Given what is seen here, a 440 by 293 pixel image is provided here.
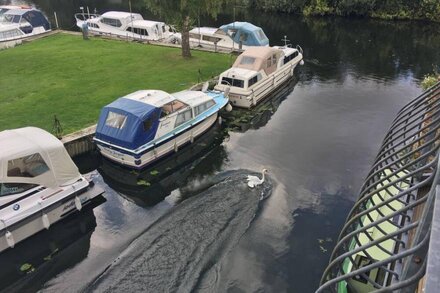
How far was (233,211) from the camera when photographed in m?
17.1

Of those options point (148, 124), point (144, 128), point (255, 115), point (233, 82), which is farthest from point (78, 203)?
point (233, 82)

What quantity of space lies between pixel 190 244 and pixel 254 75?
16.3 metres

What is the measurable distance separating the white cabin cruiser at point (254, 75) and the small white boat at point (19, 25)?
25.1 metres

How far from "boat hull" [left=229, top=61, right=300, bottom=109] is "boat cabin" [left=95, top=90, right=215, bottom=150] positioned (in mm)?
6207

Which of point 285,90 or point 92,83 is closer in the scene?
point 92,83

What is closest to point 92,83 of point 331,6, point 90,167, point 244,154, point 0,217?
point 90,167

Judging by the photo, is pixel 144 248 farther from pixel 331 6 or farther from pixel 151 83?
pixel 331 6

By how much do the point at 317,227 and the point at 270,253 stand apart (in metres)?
2.76

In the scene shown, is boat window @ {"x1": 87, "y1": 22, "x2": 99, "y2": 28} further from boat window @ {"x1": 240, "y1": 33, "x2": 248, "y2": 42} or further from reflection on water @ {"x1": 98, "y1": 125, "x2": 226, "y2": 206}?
reflection on water @ {"x1": 98, "y1": 125, "x2": 226, "y2": 206}

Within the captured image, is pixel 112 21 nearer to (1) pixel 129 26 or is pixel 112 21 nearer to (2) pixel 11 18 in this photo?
(1) pixel 129 26

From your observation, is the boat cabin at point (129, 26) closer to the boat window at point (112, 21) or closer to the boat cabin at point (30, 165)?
the boat window at point (112, 21)

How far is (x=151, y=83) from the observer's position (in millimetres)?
28781

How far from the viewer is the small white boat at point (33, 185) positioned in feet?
49.4

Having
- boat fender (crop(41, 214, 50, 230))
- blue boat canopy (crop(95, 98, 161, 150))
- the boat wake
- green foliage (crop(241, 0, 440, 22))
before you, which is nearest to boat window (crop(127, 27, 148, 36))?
blue boat canopy (crop(95, 98, 161, 150))
